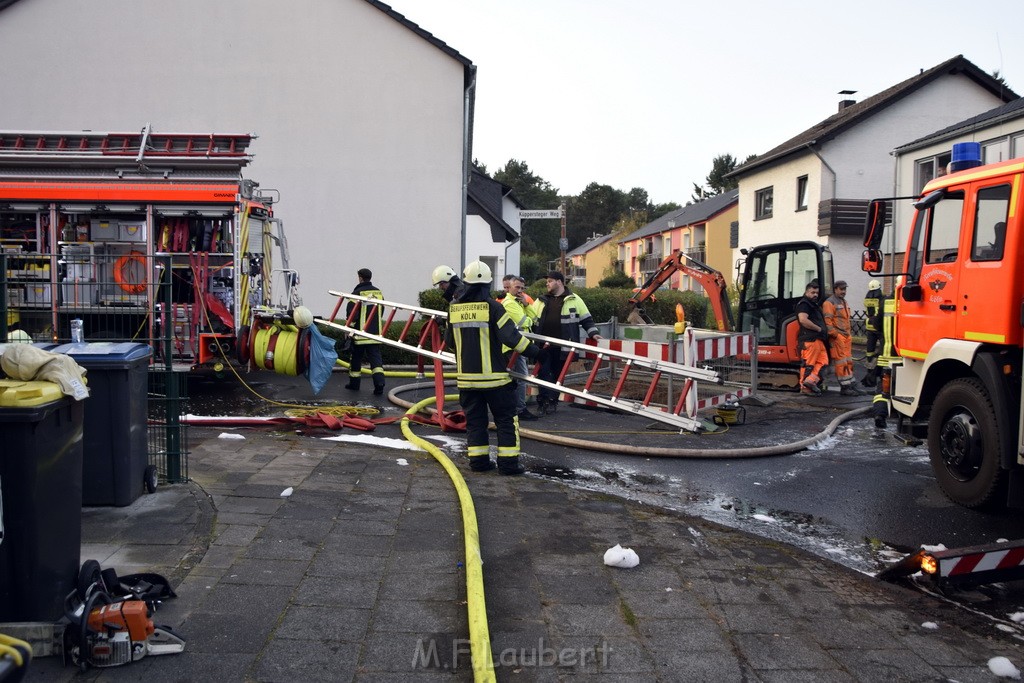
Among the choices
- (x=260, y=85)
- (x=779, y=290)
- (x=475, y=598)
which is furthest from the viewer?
(x=260, y=85)

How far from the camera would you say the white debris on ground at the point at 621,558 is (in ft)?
16.5

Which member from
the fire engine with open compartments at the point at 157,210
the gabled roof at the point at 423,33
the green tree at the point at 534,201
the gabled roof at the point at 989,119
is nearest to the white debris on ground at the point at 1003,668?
the fire engine with open compartments at the point at 157,210

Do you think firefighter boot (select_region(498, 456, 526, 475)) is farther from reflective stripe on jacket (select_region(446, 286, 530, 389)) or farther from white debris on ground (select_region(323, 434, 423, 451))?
white debris on ground (select_region(323, 434, 423, 451))

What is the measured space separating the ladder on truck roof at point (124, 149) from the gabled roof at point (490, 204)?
69.7 feet

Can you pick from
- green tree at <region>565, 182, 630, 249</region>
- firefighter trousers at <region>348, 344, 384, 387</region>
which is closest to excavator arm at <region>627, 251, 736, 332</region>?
firefighter trousers at <region>348, 344, 384, 387</region>

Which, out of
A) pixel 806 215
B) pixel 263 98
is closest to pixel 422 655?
pixel 263 98

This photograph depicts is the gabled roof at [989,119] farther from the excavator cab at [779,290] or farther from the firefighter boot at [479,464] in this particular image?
the firefighter boot at [479,464]

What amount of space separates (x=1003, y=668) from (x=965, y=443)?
2960mm

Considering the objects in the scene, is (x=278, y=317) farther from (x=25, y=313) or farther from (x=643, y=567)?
(x=643, y=567)

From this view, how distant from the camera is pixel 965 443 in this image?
637 cm

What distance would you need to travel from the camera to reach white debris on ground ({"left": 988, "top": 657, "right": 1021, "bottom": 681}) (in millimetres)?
3746

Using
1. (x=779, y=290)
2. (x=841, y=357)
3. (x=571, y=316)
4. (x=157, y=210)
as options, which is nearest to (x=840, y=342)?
(x=841, y=357)

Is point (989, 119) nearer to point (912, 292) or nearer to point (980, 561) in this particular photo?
point (912, 292)

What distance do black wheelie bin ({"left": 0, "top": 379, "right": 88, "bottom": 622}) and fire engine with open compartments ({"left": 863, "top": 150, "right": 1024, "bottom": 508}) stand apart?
5.72 m
